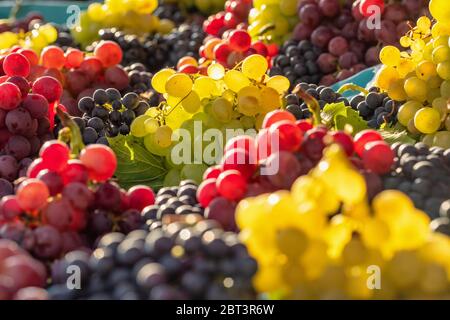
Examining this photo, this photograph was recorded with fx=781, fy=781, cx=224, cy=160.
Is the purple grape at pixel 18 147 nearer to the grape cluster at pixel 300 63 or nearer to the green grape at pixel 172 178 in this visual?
the green grape at pixel 172 178

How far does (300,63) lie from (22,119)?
104cm

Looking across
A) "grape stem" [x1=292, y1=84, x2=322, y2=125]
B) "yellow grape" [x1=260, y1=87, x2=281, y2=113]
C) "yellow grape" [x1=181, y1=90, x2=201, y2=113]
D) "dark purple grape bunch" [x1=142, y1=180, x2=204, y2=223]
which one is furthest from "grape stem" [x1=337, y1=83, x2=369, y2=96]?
"dark purple grape bunch" [x1=142, y1=180, x2=204, y2=223]

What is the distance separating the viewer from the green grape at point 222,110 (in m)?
1.57

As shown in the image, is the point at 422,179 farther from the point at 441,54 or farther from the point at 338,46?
the point at 338,46

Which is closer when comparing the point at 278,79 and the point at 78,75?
the point at 278,79

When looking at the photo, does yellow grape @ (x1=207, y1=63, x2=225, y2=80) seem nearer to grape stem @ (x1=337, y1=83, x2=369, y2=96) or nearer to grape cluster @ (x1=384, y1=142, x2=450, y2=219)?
grape stem @ (x1=337, y1=83, x2=369, y2=96)

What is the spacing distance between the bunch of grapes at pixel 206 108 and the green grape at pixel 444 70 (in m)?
0.32

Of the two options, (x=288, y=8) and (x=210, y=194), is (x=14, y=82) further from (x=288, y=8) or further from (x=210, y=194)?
(x=288, y=8)

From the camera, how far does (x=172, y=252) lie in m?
0.96

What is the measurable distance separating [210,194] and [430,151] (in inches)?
16.0

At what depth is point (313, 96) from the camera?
1.77 metres

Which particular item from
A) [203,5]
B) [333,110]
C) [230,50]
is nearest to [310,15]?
[230,50]

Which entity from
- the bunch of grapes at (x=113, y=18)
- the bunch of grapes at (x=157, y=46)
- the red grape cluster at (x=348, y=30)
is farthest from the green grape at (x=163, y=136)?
the bunch of grapes at (x=113, y=18)
